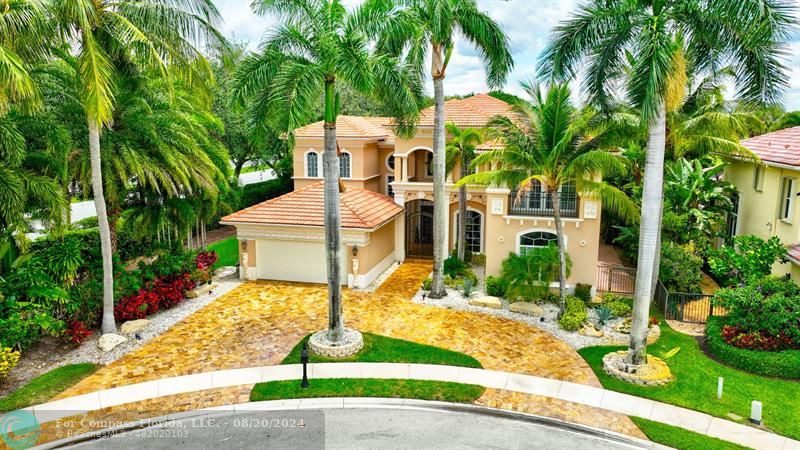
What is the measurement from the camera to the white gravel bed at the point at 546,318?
17.3 meters

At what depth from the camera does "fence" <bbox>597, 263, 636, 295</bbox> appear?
21.5 m

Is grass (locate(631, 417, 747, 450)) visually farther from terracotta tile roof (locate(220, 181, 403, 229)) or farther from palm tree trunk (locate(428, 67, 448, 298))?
terracotta tile roof (locate(220, 181, 403, 229))

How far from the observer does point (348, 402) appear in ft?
44.3

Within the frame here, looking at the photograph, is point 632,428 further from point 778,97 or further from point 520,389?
point 778,97

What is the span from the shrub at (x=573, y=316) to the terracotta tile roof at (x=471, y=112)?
9262mm

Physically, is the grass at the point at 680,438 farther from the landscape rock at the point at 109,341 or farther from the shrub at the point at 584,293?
the landscape rock at the point at 109,341

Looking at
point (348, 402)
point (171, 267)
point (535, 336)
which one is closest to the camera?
point (348, 402)

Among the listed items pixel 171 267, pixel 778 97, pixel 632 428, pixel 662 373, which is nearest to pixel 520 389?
pixel 632 428

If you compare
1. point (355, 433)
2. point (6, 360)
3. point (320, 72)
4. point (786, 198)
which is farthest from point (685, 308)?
point (6, 360)

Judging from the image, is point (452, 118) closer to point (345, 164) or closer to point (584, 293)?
point (345, 164)

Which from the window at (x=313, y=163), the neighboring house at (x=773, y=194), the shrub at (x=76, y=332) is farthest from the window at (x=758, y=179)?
the shrub at (x=76, y=332)

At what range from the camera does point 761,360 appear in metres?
14.8

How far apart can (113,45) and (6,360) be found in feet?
28.8

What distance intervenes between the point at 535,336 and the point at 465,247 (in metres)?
8.81
